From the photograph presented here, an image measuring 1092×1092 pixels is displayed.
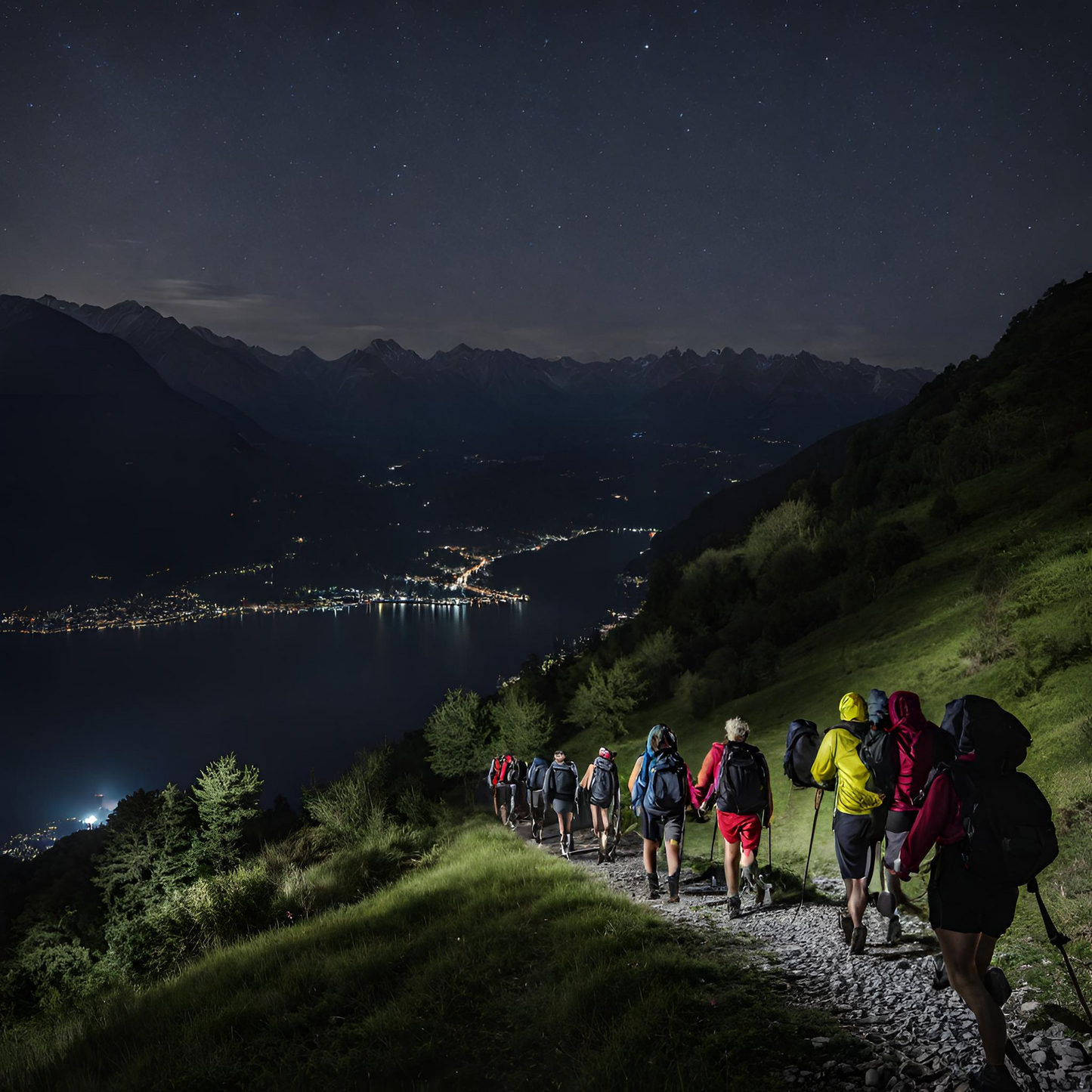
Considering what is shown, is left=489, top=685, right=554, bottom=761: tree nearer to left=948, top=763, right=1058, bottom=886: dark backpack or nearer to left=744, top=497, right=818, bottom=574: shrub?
left=744, top=497, right=818, bottom=574: shrub

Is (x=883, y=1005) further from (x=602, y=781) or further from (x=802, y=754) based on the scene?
(x=602, y=781)

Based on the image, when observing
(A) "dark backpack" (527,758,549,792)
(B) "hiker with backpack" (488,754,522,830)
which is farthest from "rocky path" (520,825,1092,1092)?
(B) "hiker with backpack" (488,754,522,830)

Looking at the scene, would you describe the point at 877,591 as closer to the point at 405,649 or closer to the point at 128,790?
the point at 128,790

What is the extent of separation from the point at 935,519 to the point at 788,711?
2128 cm

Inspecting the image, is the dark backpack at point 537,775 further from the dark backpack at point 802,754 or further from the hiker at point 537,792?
the dark backpack at point 802,754

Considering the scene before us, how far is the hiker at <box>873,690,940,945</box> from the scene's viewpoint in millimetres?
5852

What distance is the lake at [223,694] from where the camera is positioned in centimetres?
10956

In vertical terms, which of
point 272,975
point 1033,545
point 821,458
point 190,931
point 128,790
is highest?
point 821,458

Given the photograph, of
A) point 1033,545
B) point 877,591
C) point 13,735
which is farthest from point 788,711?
point 13,735

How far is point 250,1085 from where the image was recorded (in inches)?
180

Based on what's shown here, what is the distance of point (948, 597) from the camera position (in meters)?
25.5

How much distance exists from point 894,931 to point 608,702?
4065 centimetres

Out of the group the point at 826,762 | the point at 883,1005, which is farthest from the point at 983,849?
the point at 826,762

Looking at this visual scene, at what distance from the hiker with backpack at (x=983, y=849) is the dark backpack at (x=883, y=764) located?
1929mm
